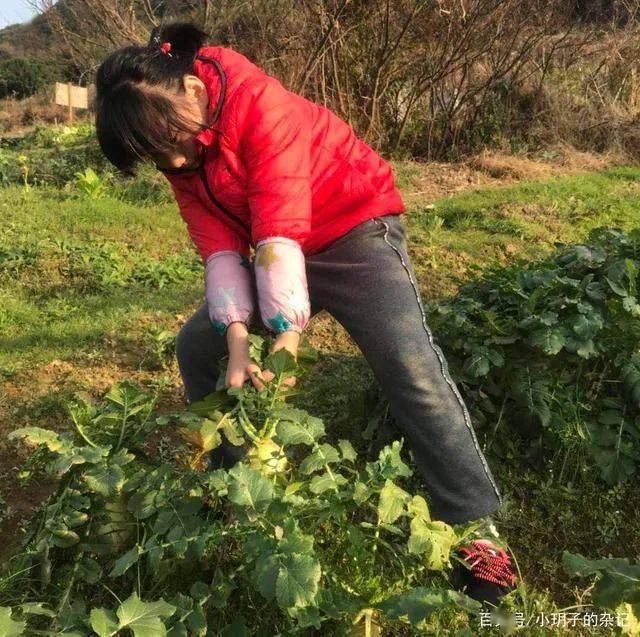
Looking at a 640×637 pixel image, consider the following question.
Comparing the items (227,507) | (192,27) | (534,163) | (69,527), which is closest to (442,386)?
(227,507)

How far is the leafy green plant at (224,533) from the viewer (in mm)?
1415

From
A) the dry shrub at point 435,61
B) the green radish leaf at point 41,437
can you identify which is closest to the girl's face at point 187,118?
the green radish leaf at point 41,437

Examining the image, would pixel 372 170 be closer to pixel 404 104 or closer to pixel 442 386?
pixel 442 386

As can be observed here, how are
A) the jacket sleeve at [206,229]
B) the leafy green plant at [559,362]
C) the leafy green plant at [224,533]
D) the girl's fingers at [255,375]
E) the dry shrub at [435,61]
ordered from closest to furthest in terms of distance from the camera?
the leafy green plant at [224,533]
the girl's fingers at [255,375]
the jacket sleeve at [206,229]
the leafy green plant at [559,362]
the dry shrub at [435,61]

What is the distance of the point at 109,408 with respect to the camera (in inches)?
71.8

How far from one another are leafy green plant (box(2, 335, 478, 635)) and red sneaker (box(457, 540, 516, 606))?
0.12m

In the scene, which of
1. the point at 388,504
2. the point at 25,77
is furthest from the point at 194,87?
the point at 25,77

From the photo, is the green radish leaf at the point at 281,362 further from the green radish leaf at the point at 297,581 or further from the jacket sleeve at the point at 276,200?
the green radish leaf at the point at 297,581

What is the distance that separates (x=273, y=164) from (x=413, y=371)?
0.70 m

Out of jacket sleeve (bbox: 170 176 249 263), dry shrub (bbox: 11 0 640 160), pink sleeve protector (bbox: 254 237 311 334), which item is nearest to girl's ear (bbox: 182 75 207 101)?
jacket sleeve (bbox: 170 176 249 263)

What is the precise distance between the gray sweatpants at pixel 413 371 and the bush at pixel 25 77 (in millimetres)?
21634

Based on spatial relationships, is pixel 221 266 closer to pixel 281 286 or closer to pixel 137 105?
pixel 281 286

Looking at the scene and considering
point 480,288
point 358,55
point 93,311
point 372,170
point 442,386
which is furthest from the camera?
point 358,55

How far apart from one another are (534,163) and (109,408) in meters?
7.06
